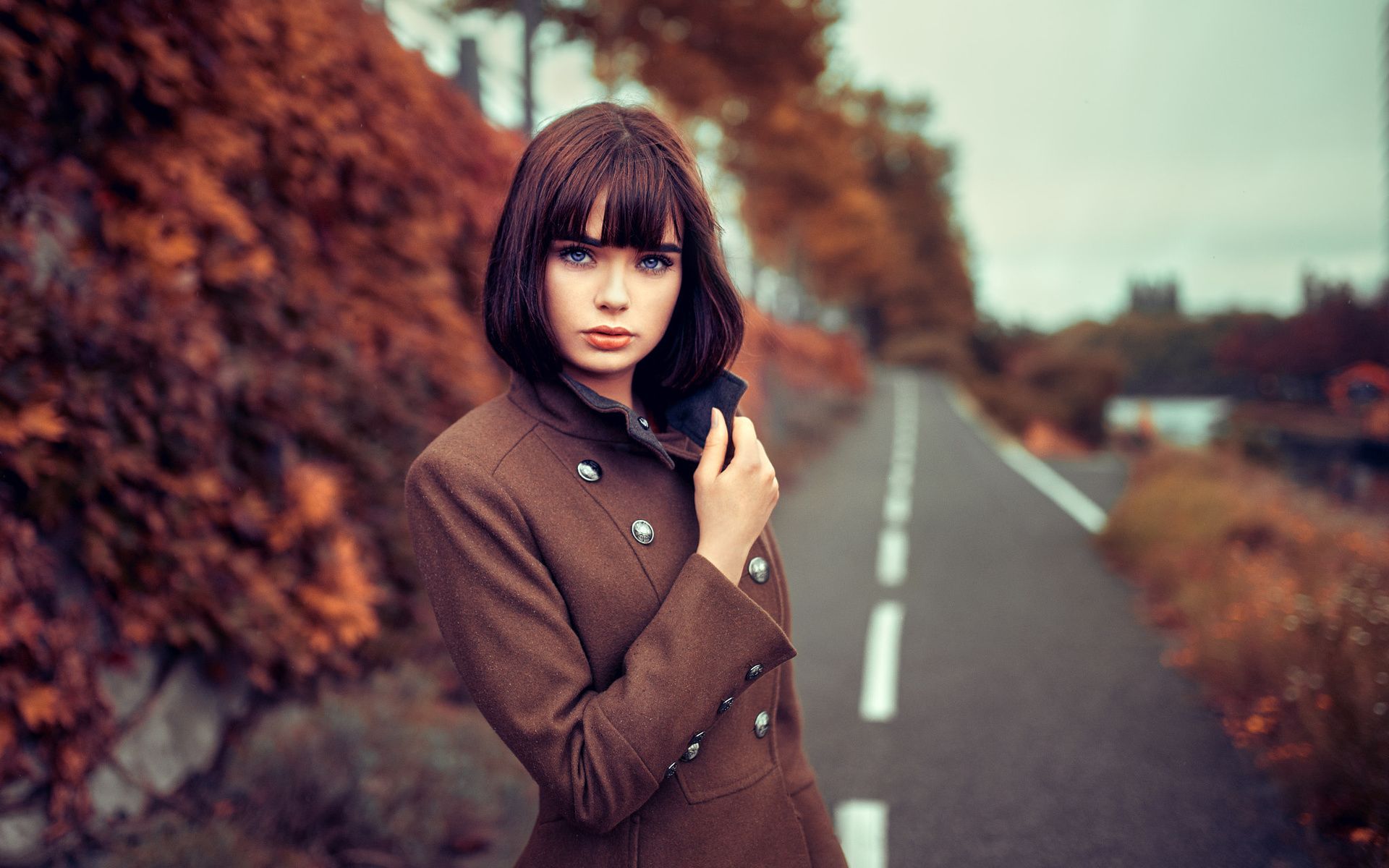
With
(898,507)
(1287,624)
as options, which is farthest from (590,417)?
(898,507)

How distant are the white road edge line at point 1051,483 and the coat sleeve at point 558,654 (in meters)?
7.29

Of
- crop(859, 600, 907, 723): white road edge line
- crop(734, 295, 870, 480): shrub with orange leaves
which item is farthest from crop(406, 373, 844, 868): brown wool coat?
crop(734, 295, 870, 480): shrub with orange leaves

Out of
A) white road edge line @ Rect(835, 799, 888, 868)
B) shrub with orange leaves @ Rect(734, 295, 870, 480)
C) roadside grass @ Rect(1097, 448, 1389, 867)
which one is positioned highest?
shrub with orange leaves @ Rect(734, 295, 870, 480)

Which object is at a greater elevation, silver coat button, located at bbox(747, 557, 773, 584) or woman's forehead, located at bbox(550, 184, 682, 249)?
woman's forehead, located at bbox(550, 184, 682, 249)

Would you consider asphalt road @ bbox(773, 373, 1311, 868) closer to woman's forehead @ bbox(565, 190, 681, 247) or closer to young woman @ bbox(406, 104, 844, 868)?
young woman @ bbox(406, 104, 844, 868)

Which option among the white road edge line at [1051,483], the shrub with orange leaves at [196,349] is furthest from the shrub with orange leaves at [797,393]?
the shrub with orange leaves at [196,349]

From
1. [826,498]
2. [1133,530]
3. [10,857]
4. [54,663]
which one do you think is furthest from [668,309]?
[826,498]

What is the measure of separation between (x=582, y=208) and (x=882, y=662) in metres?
4.29

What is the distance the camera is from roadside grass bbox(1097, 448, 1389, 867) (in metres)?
2.73

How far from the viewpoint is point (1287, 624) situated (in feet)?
11.9

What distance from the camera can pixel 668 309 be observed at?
1294 millimetres

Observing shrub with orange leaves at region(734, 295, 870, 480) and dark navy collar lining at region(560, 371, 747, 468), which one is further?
shrub with orange leaves at region(734, 295, 870, 480)

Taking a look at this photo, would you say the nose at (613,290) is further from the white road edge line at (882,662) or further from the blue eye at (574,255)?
the white road edge line at (882,662)

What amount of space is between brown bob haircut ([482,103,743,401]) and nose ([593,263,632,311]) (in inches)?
1.6
